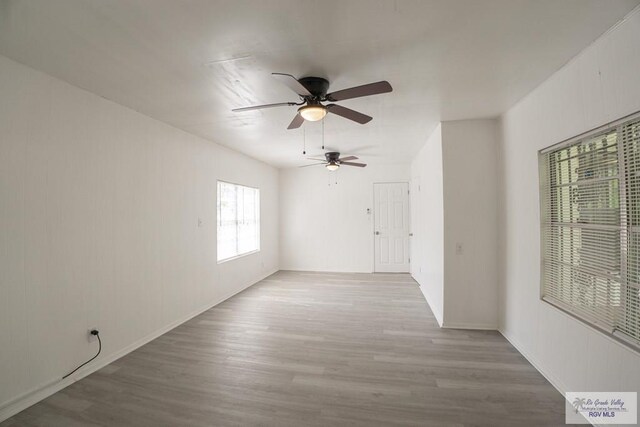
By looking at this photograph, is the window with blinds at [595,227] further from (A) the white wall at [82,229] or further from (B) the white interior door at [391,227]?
(A) the white wall at [82,229]

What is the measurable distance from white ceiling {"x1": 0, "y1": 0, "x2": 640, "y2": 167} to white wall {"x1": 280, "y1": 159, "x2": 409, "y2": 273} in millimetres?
3563

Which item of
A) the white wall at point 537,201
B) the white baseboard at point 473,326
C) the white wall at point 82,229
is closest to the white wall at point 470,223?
the white baseboard at point 473,326

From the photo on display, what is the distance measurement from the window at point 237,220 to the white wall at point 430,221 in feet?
11.3

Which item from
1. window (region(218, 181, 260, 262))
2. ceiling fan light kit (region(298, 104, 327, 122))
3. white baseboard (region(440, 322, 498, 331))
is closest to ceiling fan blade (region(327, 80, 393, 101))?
ceiling fan light kit (region(298, 104, 327, 122))

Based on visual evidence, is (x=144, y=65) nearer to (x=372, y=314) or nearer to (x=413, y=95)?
(x=413, y=95)

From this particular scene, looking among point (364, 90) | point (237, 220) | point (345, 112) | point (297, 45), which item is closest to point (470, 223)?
point (345, 112)

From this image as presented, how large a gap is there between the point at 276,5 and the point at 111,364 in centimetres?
336

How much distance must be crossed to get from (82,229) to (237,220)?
2770mm

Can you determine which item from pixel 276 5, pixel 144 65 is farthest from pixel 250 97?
pixel 276 5

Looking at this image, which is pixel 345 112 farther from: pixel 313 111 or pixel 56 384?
pixel 56 384

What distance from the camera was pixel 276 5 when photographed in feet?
4.63

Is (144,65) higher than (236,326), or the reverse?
(144,65)

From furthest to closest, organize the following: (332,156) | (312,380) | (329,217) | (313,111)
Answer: (329,217), (332,156), (312,380), (313,111)

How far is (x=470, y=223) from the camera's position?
3.19 metres
